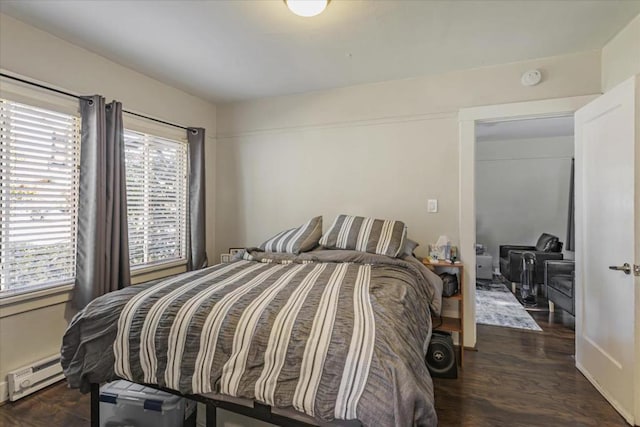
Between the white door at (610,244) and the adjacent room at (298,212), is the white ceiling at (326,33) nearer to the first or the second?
the adjacent room at (298,212)

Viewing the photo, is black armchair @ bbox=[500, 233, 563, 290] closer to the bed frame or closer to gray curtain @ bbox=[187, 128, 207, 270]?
the bed frame

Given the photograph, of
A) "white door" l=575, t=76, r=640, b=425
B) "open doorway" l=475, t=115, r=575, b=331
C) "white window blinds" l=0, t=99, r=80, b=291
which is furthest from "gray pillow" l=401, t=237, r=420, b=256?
"white window blinds" l=0, t=99, r=80, b=291

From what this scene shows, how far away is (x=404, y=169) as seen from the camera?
311 centimetres

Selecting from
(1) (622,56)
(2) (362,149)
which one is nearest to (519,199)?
(1) (622,56)

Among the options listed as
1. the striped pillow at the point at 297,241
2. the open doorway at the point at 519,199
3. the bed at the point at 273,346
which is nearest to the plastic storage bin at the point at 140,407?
A: the bed at the point at 273,346

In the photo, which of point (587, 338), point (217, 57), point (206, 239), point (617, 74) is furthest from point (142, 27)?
point (587, 338)

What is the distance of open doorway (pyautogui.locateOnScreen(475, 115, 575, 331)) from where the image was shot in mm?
4797

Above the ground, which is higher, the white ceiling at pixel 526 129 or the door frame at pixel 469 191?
the white ceiling at pixel 526 129

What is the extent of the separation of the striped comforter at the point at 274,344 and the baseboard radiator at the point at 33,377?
0.82 m

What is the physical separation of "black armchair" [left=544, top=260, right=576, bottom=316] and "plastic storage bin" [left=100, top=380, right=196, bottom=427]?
Result: 3.57 m

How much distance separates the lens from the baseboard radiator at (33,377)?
2041 mm

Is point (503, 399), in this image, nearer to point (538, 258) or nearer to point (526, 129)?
point (538, 258)

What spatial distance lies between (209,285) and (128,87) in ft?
7.08

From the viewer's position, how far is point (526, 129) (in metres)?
5.07
